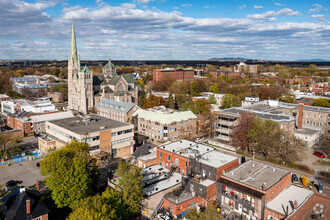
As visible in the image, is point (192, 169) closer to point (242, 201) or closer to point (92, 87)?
point (242, 201)

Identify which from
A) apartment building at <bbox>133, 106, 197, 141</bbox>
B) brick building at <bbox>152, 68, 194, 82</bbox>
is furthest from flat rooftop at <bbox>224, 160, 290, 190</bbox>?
brick building at <bbox>152, 68, 194, 82</bbox>

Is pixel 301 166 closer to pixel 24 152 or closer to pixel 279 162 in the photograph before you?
pixel 279 162

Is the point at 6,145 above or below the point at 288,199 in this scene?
above

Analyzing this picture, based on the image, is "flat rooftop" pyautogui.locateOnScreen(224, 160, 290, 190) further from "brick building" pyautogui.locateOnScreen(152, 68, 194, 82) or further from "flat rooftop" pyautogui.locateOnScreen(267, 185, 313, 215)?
"brick building" pyautogui.locateOnScreen(152, 68, 194, 82)

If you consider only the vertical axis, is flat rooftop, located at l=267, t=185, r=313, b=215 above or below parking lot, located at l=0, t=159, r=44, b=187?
above

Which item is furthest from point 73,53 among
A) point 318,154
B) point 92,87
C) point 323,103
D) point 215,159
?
point 318,154

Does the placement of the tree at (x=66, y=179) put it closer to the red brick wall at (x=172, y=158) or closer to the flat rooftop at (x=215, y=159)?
the red brick wall at (x=172, y=158)

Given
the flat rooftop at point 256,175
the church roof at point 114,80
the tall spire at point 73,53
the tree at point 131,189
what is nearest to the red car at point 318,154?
the flat rooftop at point 256,175
